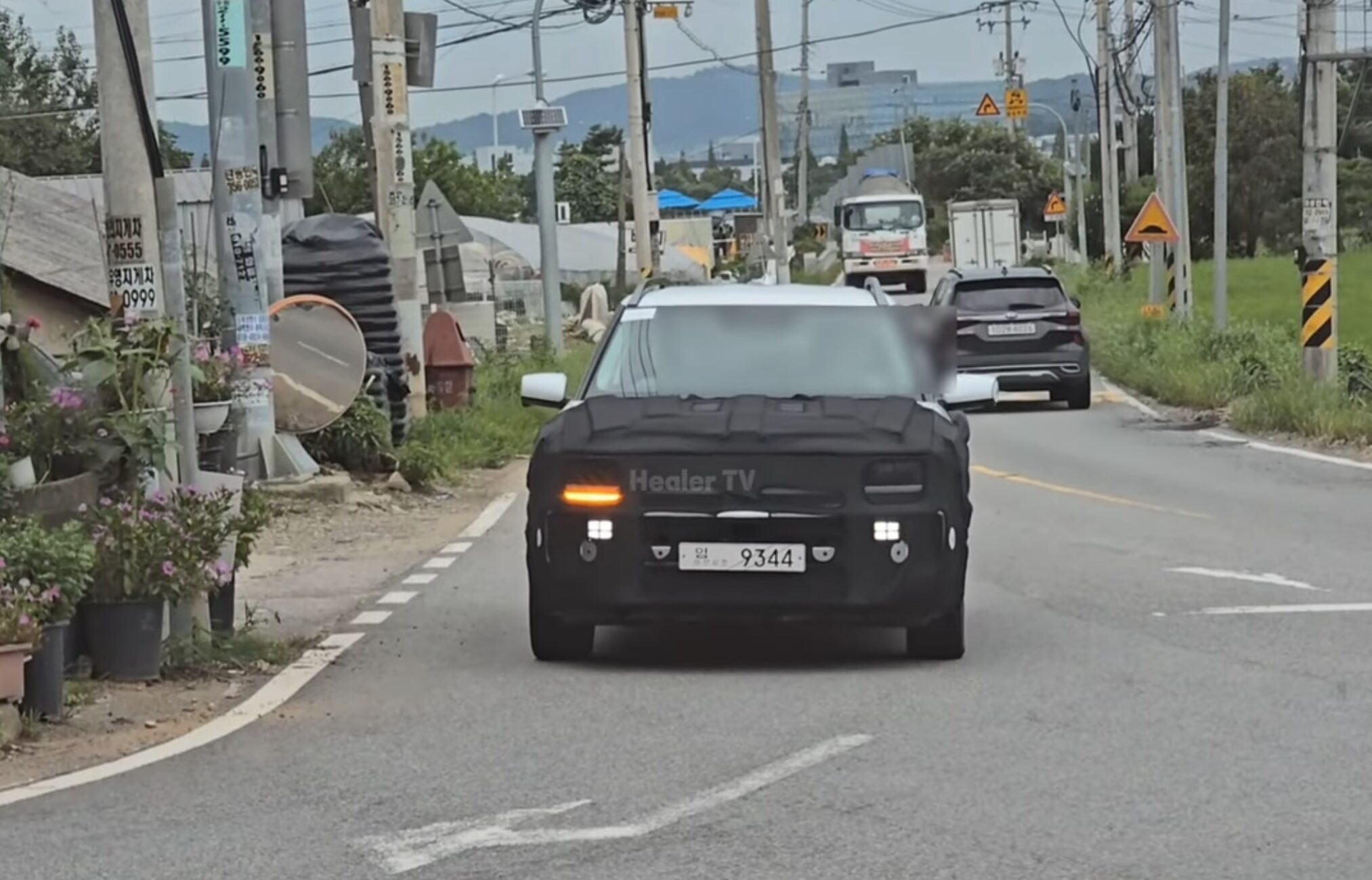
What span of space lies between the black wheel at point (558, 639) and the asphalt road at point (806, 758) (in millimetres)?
122

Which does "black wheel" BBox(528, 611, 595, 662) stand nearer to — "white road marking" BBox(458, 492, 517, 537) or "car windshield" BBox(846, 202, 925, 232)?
"white road marking" BBox(458, 492, 517, 537)

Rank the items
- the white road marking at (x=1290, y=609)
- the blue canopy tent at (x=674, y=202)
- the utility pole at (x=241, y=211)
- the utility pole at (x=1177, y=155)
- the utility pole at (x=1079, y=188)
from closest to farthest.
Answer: the white road marking at (x=1290, y=609)
the utility pole at (x=241, y=211)
the utility pole at (x=1177, y=155)
the utility pole at (x=1079, y=188)
the blue canopy tent at (x=674, y=202)

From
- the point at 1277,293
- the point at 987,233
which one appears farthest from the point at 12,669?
the point at 987,233

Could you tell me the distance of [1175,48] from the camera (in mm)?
36312

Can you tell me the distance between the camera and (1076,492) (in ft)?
61.1

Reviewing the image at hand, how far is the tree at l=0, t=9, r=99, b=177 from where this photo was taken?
5834 cm

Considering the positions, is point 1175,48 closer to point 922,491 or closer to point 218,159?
point 218,159

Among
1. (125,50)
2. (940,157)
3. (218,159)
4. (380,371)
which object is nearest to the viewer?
(125,50)

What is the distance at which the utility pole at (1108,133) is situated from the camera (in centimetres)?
5972

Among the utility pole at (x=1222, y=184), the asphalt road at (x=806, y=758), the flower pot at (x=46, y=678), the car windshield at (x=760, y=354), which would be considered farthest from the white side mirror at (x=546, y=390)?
the utility pole at (x=1222, y=184)

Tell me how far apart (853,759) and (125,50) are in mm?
4916

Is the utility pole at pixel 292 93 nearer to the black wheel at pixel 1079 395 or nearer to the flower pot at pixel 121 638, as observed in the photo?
the flower pot at pixel 121 638

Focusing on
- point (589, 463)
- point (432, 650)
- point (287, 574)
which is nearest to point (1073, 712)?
point (589, 463)

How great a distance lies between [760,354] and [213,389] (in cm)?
536
